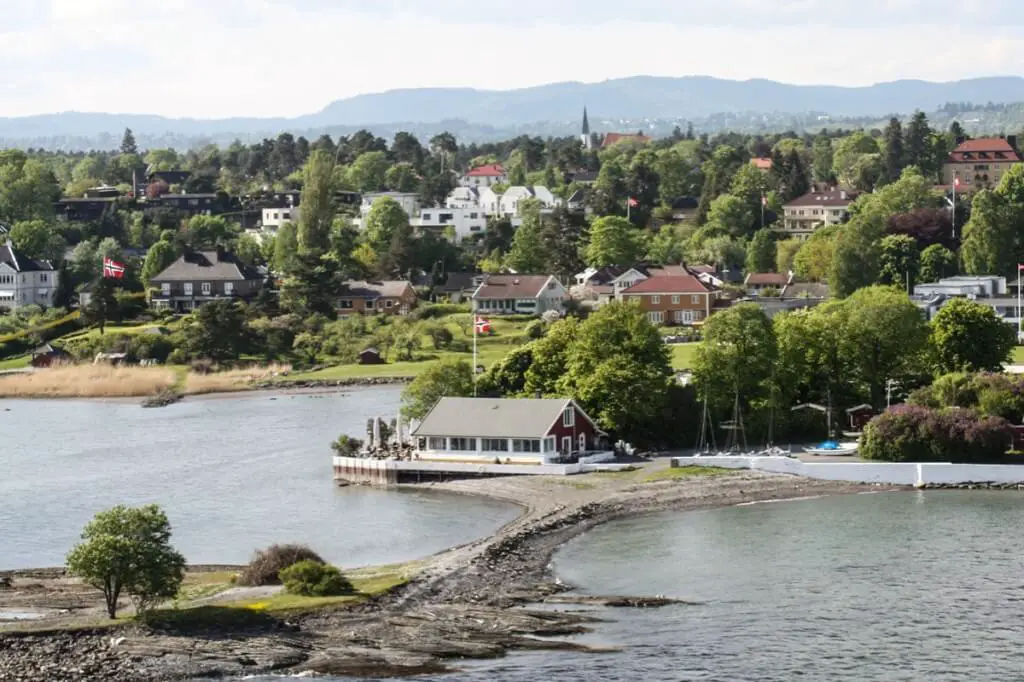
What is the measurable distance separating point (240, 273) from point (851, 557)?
65093mm

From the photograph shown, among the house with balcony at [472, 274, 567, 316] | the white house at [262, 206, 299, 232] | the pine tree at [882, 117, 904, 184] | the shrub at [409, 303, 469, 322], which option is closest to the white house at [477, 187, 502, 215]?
the white house at [262, 206, 299, 232]

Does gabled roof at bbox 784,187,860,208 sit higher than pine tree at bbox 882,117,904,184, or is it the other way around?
pine tree at bbox 882,117,904,184

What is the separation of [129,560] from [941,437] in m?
25.0

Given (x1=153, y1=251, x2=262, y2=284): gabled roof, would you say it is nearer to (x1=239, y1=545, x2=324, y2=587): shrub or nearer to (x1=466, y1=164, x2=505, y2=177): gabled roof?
(x1=466, y1=164, x2=505, y2=177): gabled roof

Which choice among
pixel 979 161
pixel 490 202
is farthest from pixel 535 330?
pixel 979 161

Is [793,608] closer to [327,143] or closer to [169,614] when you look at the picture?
[169,614]

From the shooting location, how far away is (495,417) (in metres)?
56.8

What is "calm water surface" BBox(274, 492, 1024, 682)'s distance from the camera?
112 ft

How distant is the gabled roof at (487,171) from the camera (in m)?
156

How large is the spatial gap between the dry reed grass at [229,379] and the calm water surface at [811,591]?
37840 mm

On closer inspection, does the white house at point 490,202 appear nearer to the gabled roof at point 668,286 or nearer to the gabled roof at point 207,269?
the gabled roof at point 207,269

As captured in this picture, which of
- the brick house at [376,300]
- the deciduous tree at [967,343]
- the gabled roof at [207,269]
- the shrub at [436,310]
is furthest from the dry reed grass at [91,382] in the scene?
the deciduous tree at [967,343]

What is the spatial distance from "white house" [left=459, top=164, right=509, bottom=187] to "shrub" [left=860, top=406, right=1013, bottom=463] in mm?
97281

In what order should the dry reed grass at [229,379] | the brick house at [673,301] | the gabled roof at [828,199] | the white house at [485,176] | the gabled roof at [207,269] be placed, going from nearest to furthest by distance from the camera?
the dry reed grass at [229,379] < the brick house at [673,301] < the gabled roof at [207,269] < the gabled roof at [828,199] < the white house at [485,176]
